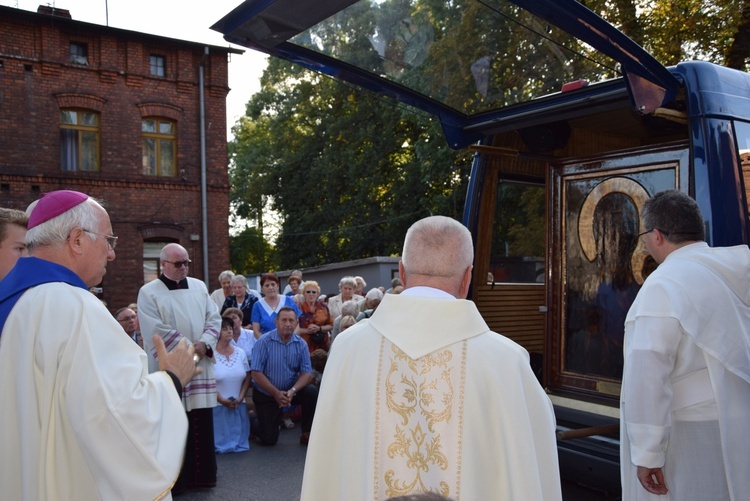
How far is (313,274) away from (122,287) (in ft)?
22.1

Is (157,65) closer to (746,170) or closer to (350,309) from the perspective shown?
(350,309)

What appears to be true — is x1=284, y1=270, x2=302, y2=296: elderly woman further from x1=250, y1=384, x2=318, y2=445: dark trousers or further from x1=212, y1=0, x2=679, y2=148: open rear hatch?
x1=212, y1=0, x2=679, y2=148: open rear hatch

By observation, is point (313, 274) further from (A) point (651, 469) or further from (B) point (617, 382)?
(A) point (651, 469)

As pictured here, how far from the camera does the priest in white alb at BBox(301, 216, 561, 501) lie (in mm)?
2508

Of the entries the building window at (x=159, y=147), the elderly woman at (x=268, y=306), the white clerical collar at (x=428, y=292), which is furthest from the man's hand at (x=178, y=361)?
the building window at (x=159, y=147)

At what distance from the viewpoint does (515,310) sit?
6.55 meters

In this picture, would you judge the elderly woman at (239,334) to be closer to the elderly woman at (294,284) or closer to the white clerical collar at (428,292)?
the elderly woman at (294,284)

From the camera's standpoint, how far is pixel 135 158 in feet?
72.0

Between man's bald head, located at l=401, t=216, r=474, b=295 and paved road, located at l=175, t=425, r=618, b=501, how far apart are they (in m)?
3.82

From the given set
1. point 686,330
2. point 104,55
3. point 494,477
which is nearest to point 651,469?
point 686,330

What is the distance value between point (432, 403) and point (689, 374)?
5.35ft

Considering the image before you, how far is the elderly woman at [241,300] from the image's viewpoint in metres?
10.9

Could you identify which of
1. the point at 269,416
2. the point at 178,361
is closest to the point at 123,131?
the point at 269,416

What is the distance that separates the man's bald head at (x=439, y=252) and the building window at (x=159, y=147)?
69.0 ft
